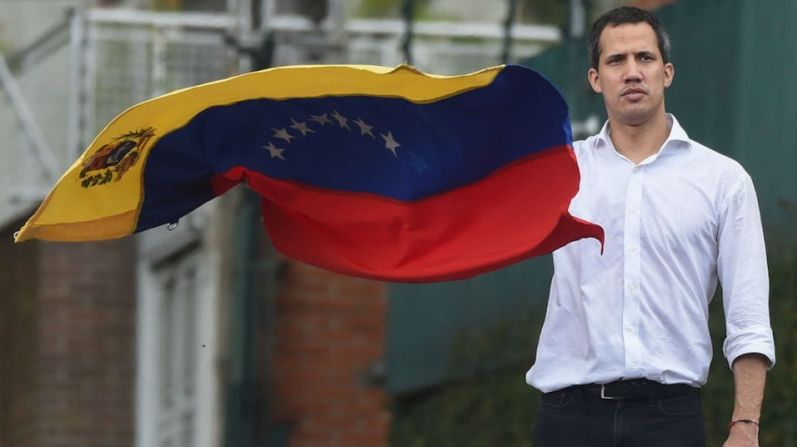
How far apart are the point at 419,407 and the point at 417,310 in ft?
1.85

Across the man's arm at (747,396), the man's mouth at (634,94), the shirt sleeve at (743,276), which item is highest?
the man's mouth at (634,94)

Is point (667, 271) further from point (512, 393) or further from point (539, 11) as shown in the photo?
point (539, 11)

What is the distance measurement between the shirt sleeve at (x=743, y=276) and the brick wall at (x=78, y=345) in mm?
11005

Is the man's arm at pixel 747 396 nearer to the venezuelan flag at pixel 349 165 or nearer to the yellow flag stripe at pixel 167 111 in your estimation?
the venezuelan flag at pixel 349 165

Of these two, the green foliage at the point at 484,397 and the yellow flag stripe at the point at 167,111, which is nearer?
the yellow flag stripe at the point at 167,111

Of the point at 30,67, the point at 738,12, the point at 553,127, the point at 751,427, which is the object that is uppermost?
the point at 30,67

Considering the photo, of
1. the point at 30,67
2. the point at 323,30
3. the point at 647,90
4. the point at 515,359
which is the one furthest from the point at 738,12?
the point at 30,67

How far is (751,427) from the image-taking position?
18.5ft

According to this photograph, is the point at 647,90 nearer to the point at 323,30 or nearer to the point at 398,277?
the point at 398,277

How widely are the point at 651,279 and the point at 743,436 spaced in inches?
18.8

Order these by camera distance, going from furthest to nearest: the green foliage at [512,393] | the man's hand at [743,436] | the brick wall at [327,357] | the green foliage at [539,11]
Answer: the green foliage at [539,11] → the brick wall at [327,357] → the green foliage at [512,393] → the man's hand at [743,436]

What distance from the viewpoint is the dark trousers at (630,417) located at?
5746 mm

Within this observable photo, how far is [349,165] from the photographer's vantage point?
6.86 meters

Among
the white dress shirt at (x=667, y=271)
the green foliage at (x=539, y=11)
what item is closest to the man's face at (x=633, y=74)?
the white dress shirt at (x=667, y=271)
